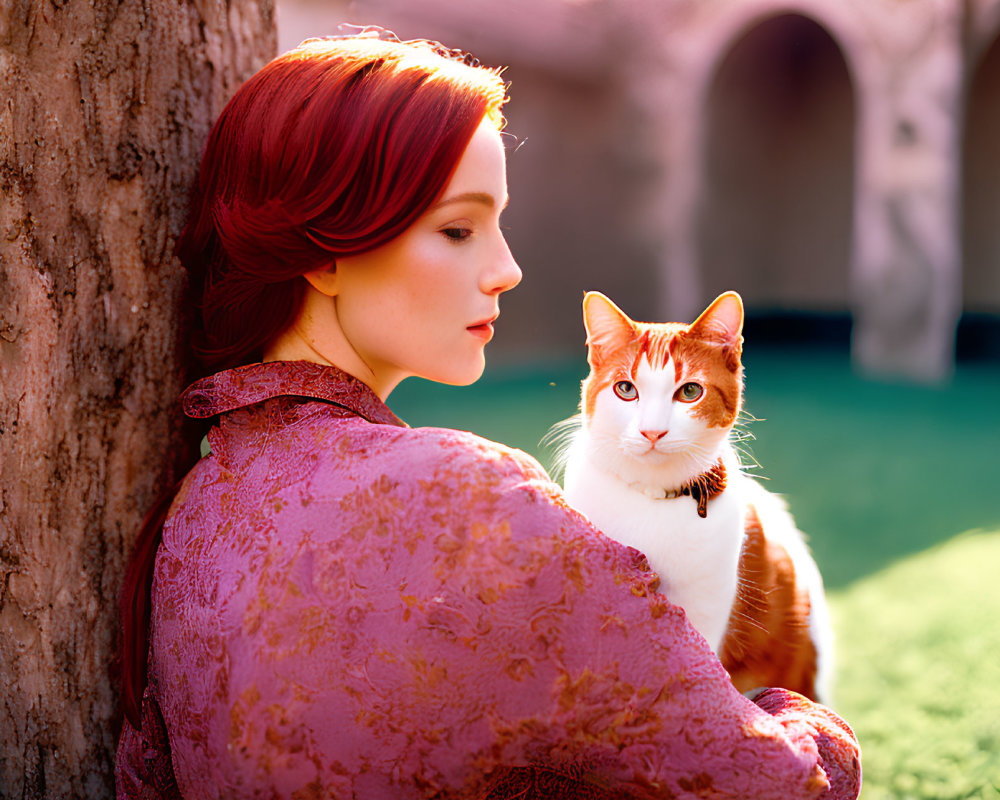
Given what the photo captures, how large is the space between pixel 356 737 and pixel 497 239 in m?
0.59

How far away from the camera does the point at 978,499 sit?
4035mm

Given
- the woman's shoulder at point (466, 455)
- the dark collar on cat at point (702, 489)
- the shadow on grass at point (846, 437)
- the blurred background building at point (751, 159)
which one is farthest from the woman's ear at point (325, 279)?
the blurred background building at point (751, 159)

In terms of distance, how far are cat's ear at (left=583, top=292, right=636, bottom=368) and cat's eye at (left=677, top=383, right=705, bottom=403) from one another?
9 centimetres

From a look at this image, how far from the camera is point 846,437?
5.14 m

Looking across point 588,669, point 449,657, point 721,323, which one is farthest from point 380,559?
point 721,323

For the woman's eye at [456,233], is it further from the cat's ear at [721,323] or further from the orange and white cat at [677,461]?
the cat's ear at [721,323]

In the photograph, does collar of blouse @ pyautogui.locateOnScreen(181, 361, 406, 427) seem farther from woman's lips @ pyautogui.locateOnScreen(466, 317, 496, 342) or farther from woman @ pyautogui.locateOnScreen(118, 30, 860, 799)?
woman's lips @ pyautogui.locateOnScreen(466, 317, 496, 342)

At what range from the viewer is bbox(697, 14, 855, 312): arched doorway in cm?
848

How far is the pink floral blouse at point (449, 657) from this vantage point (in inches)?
31.3

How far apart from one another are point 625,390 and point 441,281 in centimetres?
27

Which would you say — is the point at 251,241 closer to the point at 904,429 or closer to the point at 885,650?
the point at 885,650

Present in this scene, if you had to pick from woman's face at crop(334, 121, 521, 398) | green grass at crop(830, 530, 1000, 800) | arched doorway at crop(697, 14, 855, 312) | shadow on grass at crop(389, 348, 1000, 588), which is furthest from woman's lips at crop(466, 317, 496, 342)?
arched doorway at crop(697, 14, 855, 312)

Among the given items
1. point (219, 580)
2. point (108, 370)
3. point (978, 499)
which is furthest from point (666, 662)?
point (978, 499)

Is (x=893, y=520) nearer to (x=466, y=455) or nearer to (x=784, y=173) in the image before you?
(x=466, y=455)
